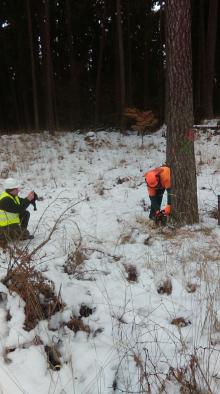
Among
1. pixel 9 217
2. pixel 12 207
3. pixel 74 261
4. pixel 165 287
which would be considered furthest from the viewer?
pixel 12 207

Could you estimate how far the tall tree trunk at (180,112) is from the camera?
5715 millimetres

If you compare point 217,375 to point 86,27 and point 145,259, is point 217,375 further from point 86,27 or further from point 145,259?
point 86,27

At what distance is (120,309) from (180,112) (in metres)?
3.27

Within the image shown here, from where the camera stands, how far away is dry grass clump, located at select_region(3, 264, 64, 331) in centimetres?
354

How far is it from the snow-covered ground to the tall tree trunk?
0.45 metres

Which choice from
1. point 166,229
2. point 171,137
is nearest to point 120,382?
point 166,229

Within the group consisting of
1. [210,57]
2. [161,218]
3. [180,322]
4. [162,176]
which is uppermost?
[210,57]

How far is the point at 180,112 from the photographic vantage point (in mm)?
5957

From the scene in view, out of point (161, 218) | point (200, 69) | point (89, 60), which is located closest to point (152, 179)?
point (161, 218)

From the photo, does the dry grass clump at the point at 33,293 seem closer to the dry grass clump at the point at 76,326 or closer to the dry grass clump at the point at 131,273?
the dry grass clump at the point at 76,326

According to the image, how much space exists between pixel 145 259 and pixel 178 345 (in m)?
1.70

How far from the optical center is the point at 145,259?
492cm

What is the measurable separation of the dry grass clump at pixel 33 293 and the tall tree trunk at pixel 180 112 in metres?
2.93

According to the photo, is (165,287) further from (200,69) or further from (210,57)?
(200,69)
